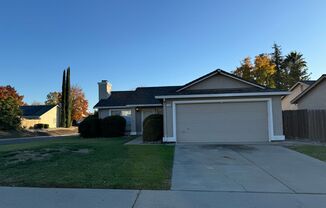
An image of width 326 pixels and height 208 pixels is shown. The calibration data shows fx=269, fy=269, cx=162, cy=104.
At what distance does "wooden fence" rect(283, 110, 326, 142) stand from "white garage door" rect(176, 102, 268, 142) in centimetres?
Answer: 258

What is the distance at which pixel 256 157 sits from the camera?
10109 millimetres

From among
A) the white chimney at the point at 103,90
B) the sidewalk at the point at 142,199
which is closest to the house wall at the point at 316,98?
the sidewalk at the point at 142,199

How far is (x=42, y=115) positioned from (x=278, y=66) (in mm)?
43162

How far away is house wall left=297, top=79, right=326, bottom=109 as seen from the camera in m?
18.9

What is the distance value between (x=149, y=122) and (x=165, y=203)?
10.9 m

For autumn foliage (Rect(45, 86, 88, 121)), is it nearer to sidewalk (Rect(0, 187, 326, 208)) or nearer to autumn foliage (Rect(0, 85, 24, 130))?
autumn foliage (Rect(0, 85, 24, 130))

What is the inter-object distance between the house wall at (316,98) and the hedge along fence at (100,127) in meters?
14.7

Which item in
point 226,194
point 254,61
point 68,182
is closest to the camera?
point 226,194

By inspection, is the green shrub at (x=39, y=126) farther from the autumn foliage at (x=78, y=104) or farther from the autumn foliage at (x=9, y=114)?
the autumn foliage at (x=78, y=104)

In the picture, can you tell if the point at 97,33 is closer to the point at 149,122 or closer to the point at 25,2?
the point at 25,2

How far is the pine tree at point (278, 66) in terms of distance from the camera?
47750 millimetres

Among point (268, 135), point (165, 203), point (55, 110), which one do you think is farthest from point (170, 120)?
point (55, 110)

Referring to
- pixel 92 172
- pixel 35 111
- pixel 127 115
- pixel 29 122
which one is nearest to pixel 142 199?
pixel 92 172

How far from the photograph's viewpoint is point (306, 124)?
1555cm
